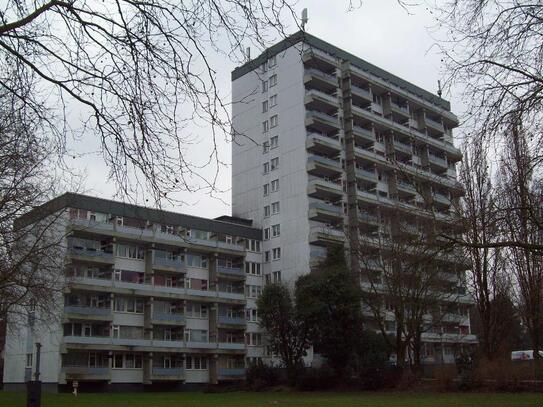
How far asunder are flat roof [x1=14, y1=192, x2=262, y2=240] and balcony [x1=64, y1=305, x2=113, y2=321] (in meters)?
8.75

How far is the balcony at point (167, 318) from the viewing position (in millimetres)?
61094

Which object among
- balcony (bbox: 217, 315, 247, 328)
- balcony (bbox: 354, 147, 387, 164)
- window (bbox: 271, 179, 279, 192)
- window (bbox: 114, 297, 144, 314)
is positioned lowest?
balcony (bbox: 217, 315, 247, 328)

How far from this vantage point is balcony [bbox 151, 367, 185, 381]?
59938 millimetres

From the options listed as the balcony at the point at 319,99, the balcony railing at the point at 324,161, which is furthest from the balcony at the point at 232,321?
the balcony at the point at 319,99

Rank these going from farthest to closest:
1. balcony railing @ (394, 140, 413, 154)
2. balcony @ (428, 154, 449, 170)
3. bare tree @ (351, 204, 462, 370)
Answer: balcony @ (428, 154, 449, 170) → balcony railing @ (394, 140, 413, 154) → bare tree @ (351, 204, 462, 370)

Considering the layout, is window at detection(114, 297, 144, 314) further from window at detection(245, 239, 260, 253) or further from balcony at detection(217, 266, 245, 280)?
window at detection(245, 239, 260, 253)

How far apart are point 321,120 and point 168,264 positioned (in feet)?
78.4

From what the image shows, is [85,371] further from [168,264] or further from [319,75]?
[319,75]

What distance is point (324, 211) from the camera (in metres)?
68.8

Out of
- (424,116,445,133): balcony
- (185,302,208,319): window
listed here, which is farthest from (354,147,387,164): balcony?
(185,302,208,319): window

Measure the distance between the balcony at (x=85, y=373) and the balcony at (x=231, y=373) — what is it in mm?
13064

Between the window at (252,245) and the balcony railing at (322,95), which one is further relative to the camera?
the window at (252,245)

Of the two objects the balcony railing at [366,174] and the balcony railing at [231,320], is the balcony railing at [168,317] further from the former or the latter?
the balcony railing at [366,174]

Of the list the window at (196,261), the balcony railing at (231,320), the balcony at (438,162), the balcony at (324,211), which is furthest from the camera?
the balcony at (438,162)
